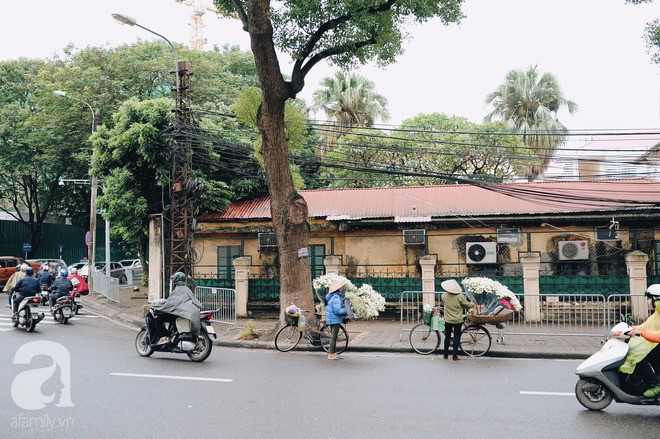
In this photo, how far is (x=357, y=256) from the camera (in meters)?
19.8

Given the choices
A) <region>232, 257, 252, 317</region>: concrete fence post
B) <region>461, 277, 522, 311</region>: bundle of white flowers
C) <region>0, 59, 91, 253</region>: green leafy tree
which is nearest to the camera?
<region>461, 277, 522, 311</region>: bundle of white flowers

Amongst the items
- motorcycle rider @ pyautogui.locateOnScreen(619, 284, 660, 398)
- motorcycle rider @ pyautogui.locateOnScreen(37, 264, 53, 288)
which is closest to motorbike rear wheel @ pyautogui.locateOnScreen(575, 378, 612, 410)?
motorcycle rider @ pyautogui.locateOnScreen(619, 284, 660, 398)

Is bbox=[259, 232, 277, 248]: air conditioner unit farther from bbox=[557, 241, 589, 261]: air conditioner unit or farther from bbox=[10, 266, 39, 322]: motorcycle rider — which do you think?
bbox=[557, 241, 589, 261]: air conditioner unit

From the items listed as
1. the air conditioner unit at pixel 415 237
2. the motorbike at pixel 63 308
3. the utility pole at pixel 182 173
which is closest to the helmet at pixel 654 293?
the air conditioner unit at pixel 415 237

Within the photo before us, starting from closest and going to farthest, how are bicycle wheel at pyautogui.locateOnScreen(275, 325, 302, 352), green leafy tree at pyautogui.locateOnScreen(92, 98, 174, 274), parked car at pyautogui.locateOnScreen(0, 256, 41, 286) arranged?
bicycle wheel at pyautogui.locateOnScreen(275, 325, 302, 352), green leafy tree at pyautogui.locateOnScreen(92, 98, 174, 274), parked car at pyautogui.locateOnScreen(0, 256, 41, 286)

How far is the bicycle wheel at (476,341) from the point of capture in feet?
38.9

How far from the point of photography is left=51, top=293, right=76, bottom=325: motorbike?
53.9ft

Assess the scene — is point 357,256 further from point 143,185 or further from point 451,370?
point 451,370

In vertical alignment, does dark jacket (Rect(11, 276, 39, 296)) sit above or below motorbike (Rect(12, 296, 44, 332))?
above

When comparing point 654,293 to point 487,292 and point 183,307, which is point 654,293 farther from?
point 183,307

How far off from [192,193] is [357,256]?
6.21 meters

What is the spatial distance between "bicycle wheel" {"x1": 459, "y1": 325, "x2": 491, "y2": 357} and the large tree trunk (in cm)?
361

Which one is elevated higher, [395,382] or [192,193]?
[192,193]

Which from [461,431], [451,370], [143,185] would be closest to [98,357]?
[451,370]
